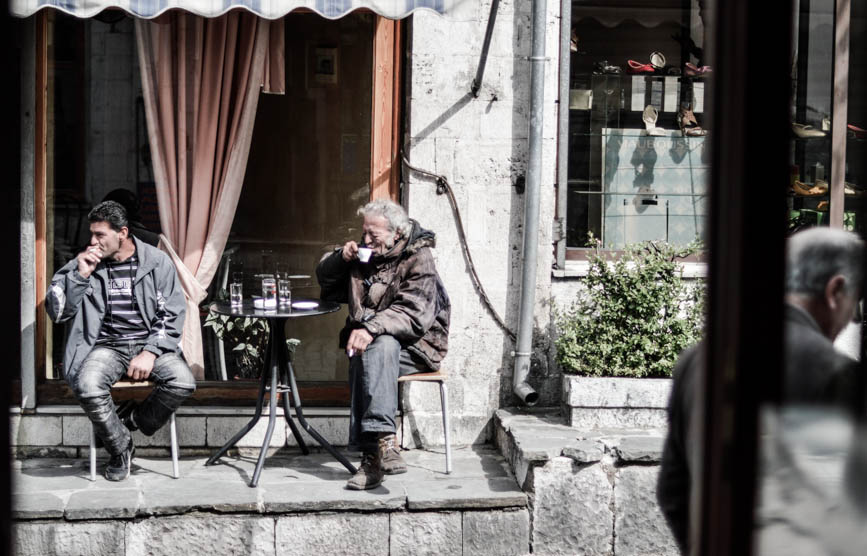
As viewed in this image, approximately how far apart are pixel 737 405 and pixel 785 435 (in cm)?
Answer: 12

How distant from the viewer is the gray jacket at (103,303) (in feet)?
17.9

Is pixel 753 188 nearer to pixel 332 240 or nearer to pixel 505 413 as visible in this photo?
pixel 505 413

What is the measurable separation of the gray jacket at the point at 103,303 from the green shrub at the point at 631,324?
7.69ft

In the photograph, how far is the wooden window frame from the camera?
6016mm

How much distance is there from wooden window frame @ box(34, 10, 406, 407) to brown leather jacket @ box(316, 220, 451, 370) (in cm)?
67

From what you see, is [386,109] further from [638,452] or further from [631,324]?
[638,452]

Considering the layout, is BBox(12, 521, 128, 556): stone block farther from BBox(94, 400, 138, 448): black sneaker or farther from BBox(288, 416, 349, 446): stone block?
BBox(288, 416, 349, 446): stone block

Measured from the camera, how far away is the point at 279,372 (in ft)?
19.1

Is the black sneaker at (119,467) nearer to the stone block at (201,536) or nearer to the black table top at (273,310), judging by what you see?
the stone block at (201,536)

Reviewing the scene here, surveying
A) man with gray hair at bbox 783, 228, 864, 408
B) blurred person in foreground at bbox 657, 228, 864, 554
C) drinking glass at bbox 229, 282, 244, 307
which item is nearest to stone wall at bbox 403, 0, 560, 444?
drinking glass at bbox 229, 282, 244, 307

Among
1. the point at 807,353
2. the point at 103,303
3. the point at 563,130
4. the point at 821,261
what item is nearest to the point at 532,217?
the point at 563,130

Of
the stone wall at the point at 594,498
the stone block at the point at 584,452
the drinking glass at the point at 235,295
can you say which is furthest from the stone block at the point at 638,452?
the drinking glass at the point at 235,295

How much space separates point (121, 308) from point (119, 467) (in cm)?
91

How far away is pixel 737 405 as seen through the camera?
1.30 metres
